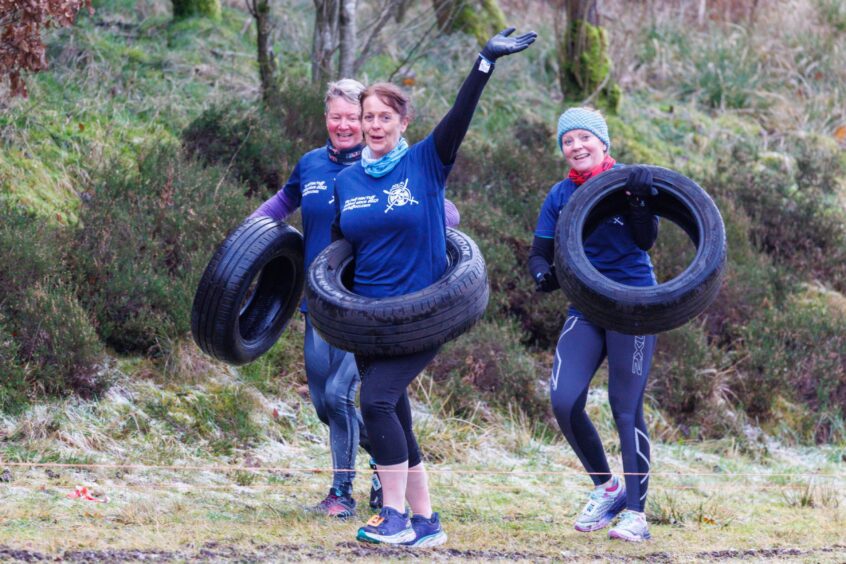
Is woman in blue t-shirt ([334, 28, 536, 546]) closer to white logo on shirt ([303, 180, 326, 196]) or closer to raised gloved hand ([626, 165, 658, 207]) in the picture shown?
white logo on shirt ([303, 180, 326, 196])

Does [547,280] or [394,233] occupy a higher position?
[394,233]

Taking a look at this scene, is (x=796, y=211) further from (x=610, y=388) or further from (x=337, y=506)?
(x=337, y=506)

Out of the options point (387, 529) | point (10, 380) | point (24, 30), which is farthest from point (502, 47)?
point (24, 30)

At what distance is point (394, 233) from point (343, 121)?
94 centimetres

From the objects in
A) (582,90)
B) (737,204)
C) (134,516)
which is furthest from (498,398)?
(582,90)

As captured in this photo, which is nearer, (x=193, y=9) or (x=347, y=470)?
(x=347, y=470)

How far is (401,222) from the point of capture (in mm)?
4809

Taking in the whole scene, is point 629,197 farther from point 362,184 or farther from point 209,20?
point 209,20

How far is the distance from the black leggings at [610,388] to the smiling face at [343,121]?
1.46m

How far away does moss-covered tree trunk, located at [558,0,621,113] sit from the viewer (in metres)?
14.0

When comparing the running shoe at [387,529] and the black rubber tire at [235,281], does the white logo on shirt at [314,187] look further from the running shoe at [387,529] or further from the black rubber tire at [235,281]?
the running shoe at [387,529]

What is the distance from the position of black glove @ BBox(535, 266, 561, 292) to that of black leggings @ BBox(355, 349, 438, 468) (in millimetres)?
928

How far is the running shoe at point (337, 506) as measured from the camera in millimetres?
5574

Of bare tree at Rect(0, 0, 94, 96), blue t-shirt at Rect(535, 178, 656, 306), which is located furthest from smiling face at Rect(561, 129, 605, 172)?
bare tree at Rect(0, 0, 94, 96)
